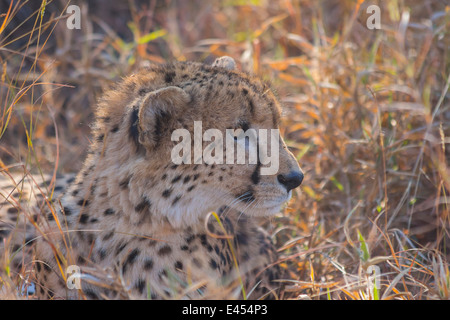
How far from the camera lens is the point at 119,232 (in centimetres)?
185

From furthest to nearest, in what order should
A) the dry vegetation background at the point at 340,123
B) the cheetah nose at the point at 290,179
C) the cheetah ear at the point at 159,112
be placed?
1. the dry vegetation background at the point at 340,123
2. the cheetah nose at the point at 290,179
3. the cheetah ear at the point at 159,112

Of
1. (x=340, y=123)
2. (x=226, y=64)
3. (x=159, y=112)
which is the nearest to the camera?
(x=159, y=112)

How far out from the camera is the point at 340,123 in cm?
301

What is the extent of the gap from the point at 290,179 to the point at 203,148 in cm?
29

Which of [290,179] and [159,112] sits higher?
[159,112]

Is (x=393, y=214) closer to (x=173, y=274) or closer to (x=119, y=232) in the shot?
(x=173, y=274)

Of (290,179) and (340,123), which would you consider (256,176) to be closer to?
(290,179)

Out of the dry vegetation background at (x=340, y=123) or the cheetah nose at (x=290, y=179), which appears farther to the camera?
the dry vegetation background at (x=340, y=123)

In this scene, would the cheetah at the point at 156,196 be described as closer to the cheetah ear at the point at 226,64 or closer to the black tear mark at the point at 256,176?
the black tear mark at the point at 256,176

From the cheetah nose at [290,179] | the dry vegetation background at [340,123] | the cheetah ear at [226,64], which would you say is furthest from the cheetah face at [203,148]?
the dry vegetation background at [340,123]

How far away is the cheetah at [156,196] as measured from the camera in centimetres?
183

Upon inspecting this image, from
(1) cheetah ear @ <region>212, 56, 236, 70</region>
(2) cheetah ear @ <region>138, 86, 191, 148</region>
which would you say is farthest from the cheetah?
(1) cheetah ear @ <region>212, 56, 236, 70</region>

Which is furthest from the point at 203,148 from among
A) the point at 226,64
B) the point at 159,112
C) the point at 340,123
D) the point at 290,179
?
the point at 340,123
